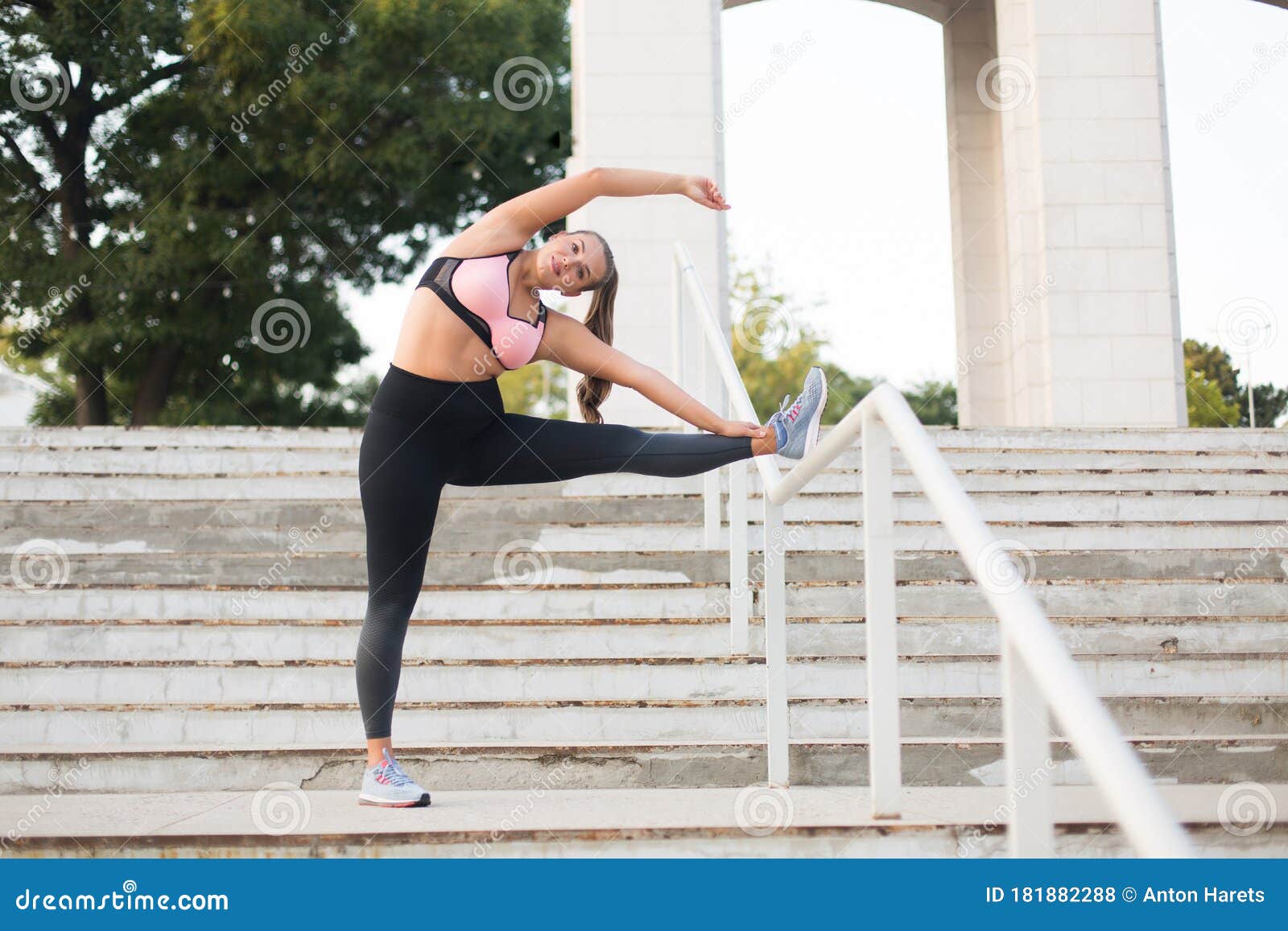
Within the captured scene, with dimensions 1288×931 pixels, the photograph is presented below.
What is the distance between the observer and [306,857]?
2.38m

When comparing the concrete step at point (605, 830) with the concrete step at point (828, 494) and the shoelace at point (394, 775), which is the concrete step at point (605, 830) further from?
the concrete step at point (828, 494)

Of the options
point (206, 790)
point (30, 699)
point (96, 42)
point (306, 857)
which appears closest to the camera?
point (306, 857)

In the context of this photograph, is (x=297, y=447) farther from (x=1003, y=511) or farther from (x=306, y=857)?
(x=306, y=857)

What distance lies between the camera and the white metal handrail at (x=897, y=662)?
132 centimetres

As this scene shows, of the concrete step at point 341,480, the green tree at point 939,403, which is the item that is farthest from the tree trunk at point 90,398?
the green tree at point 939,403

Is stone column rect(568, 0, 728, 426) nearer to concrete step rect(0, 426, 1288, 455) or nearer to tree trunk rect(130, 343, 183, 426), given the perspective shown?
concrete step rect(0, 426, 1288, 455)

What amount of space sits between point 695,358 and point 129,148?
10.5m

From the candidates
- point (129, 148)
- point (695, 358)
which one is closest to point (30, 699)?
point (695, 358)

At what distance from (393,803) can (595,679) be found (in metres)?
1.05

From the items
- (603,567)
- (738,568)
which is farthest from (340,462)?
(738,568)

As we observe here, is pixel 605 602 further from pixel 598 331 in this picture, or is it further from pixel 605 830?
pixel 605 830

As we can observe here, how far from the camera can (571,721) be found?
11.5ft

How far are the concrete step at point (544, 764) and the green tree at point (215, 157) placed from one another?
12.2m

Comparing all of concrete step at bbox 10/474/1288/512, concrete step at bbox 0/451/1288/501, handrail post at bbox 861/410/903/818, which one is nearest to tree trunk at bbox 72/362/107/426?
concrete step at bbox 0/451/1288/501
